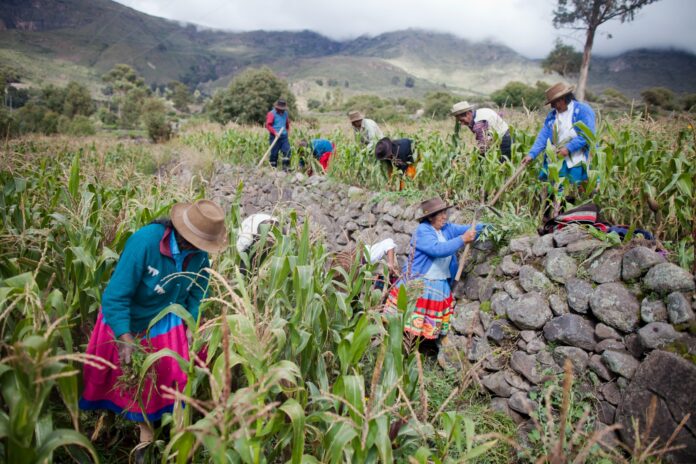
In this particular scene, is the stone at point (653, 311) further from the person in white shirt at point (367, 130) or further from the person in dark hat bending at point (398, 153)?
the person in white shirt at point (367, 130)

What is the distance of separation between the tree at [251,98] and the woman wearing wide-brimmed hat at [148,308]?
27906 mm

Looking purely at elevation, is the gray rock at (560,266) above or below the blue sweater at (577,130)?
below

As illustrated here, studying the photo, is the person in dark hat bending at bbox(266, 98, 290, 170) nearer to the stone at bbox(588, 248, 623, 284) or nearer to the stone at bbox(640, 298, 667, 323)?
the stone at bbox(588, 248, 623, 284)

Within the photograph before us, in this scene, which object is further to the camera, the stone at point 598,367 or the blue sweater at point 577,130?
the blue sweater at point 577,130

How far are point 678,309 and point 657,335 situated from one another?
0.70ft

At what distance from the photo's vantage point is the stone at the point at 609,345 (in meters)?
2.62

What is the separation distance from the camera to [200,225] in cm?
214

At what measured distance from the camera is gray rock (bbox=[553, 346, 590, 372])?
272 cm

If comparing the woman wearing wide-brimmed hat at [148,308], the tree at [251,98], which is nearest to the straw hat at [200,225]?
the woman wearing wide-brimmed hat at [148,308]

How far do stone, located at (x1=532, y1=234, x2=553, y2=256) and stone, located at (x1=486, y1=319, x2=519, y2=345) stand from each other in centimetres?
70

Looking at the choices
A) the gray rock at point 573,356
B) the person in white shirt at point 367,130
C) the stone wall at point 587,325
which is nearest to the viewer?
the stone wall at point 587,325

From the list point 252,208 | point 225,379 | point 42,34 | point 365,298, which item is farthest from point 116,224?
point 42,34

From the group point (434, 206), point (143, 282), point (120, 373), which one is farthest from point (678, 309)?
point (120, 373)

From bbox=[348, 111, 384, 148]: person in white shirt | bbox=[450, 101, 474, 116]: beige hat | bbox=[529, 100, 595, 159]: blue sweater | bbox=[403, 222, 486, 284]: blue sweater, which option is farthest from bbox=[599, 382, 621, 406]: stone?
bbox=[348, 111, 384, 148]: person in white shirt
